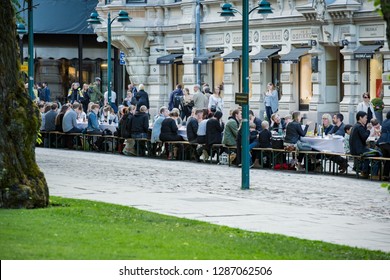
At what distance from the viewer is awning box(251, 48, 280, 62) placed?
52253 mm

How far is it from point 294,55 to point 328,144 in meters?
17.8

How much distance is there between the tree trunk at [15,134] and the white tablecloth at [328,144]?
12.6m

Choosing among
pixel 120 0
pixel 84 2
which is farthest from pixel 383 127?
pixel 84 2

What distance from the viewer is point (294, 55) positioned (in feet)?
166

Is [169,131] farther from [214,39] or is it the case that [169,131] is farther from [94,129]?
[214,39]

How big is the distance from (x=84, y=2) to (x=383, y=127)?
45637mm

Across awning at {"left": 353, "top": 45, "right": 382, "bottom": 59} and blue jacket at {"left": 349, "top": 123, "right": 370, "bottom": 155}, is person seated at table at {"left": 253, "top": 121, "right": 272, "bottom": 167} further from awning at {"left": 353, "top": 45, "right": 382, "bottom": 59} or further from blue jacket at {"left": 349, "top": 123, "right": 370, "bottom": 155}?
awning at {"left": 353, "top": 45, "right": 382, "bottom": 59}

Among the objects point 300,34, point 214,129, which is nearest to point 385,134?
point 214,129

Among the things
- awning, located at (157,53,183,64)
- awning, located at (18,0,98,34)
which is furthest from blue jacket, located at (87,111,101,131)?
awning, located at (18,0,98,34)

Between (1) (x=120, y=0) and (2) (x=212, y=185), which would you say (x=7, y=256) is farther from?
(1) (x=120, y=0)

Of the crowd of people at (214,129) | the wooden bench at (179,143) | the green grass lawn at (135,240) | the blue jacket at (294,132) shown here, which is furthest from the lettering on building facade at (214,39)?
the green grass lawn at (135,240)

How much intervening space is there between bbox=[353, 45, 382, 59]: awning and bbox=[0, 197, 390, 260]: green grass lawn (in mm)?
27552

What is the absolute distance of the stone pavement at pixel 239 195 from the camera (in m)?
20.4

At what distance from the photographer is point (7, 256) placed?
14156mm
